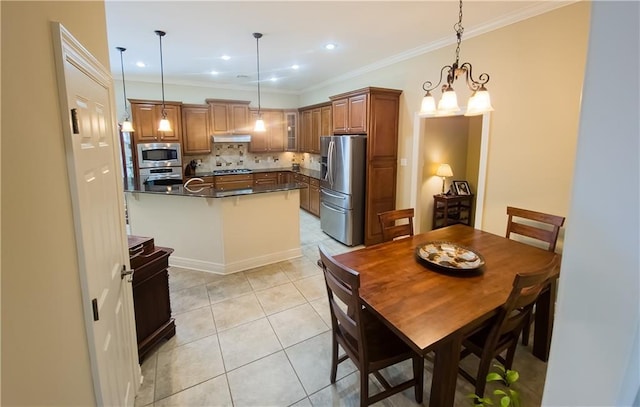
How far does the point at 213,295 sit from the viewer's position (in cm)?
322

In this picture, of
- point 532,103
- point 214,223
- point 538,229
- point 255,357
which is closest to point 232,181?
point 214,223

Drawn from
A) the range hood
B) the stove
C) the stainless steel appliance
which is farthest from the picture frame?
the stainless steel appliance

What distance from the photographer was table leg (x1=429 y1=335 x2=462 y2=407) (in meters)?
1.54

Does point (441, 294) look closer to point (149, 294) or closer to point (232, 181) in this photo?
point (149, 294)

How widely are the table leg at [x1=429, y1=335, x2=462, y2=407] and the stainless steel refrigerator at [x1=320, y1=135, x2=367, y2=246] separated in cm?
306

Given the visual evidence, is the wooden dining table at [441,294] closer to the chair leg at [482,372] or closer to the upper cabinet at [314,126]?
the chair leg at [482,372]

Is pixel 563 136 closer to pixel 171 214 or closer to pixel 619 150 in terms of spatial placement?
pixel 619 150

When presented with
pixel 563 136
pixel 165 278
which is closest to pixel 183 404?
pixel 165 278

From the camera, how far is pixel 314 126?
6.21 metres

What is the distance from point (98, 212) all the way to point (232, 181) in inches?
201

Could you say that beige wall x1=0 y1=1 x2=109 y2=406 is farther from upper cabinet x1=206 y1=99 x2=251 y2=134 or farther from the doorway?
upper cabinet x1=206 y1=99 x2=251 y2=134

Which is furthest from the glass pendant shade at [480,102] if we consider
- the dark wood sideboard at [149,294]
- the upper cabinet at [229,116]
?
the upper cabinet at [229,116]

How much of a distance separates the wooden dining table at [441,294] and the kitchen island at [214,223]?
1877 millimetres

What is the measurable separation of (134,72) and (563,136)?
247 inches
